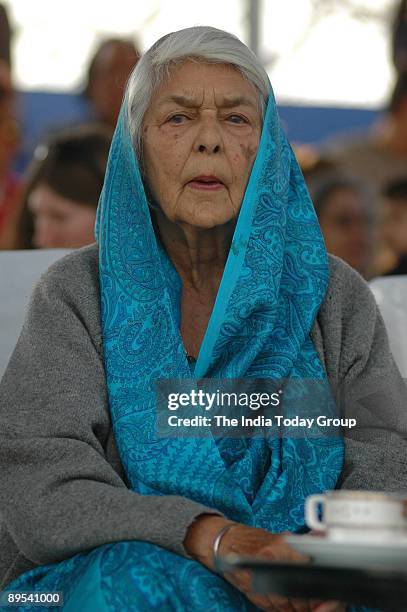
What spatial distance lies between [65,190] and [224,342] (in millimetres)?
2035

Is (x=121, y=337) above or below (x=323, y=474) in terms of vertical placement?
above

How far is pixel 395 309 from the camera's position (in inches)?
127

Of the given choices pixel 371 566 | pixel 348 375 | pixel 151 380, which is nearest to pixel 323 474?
pixel 348 375

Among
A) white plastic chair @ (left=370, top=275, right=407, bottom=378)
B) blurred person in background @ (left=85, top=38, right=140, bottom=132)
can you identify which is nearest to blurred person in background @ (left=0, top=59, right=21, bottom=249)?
blurred person in background @ (left=85, top=38, right=140, bottom=132)

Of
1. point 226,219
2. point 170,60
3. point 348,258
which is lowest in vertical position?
point 348,258

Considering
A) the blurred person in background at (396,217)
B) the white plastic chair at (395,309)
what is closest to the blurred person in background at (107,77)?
the blurred person in background at (396,217)

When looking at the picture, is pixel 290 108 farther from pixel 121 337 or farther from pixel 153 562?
pixel 153 562

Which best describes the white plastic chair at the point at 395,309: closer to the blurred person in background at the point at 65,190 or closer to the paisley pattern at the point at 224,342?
the paisley pattern at the point at 224,342

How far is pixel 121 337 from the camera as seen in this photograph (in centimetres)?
239

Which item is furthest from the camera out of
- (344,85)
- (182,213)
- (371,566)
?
(344,85)

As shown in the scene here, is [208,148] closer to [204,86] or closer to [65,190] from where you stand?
[204,86]

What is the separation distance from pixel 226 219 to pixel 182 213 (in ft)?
0.30

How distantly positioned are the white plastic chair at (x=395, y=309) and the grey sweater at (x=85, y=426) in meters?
0.53

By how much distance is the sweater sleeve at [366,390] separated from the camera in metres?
2.37
